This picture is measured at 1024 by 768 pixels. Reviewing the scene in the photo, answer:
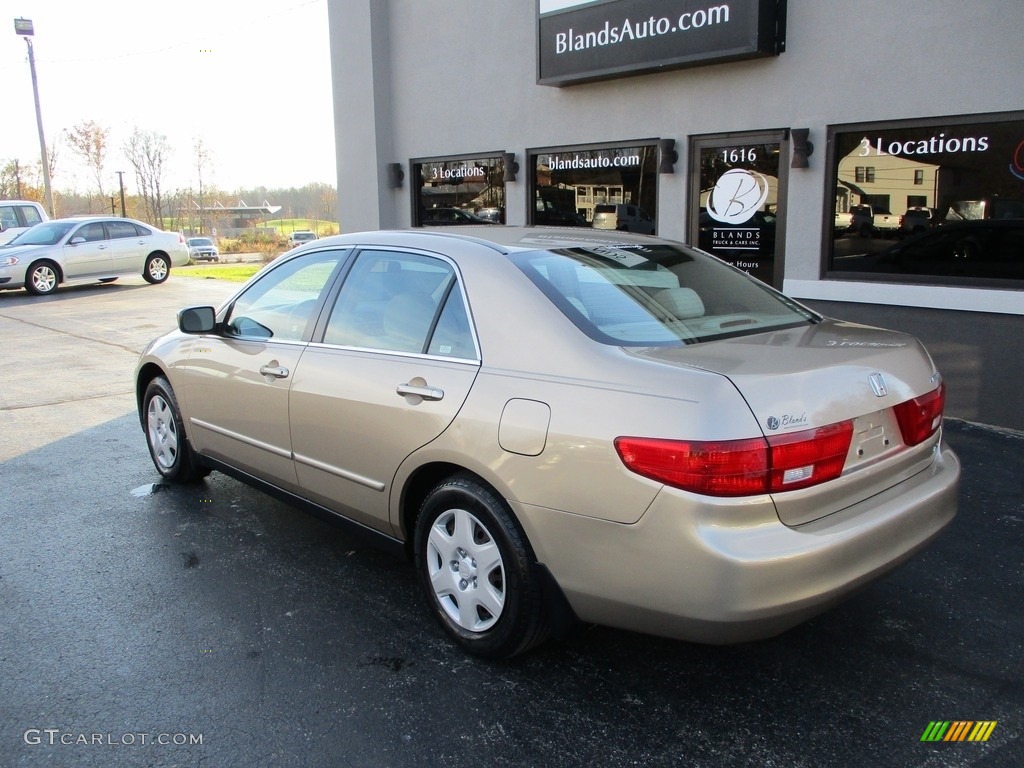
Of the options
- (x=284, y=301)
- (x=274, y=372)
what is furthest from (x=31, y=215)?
(x=274, y=372)

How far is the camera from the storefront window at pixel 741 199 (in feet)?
25.2

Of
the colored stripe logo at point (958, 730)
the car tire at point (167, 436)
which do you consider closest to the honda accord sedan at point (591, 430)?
the colored stripe logo at point (958, 730)

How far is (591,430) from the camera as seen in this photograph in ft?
9.09

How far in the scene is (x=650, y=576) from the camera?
268cm

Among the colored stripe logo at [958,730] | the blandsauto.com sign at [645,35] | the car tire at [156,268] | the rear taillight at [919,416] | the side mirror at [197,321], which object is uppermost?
the blandsauto.com sign at [645,35]

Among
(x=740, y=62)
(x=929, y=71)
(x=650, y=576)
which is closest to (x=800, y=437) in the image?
(x=650, y=576)

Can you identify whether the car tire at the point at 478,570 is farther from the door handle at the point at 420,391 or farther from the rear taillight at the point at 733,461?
the rear taillight at the point at 733,461

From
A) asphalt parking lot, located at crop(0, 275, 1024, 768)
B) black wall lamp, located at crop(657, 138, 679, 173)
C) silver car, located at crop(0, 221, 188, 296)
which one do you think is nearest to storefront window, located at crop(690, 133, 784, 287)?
black wall lamp, located at crop(657, 138, 679, 173)

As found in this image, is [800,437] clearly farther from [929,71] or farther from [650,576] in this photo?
[929,71]

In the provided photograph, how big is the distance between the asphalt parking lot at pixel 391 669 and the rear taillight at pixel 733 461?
0.36 m

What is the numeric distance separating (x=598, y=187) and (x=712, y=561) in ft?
23.0

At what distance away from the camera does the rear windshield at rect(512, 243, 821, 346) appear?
3.19 meters

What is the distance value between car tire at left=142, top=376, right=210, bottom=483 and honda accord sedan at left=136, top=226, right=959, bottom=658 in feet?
3.35

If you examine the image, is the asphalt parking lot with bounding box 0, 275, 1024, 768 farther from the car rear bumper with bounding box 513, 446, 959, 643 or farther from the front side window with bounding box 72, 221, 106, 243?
the front side window with bounding box 72, 221, 106, 243
